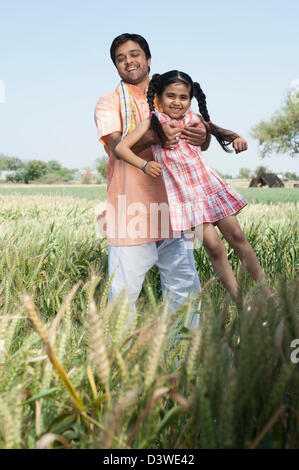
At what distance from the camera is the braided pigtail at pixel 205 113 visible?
245 cm

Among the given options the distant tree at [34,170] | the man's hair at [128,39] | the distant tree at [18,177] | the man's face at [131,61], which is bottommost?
the man's face at [131,61]

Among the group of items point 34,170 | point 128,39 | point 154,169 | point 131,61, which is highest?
point 34,170

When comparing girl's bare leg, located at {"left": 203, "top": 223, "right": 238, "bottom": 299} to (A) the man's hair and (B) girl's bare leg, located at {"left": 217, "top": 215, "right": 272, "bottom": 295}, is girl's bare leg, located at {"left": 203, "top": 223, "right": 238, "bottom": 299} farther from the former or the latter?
(A) the man's hair

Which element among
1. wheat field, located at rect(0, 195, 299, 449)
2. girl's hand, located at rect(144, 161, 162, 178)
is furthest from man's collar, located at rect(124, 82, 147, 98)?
wheat field, located at rect(0, 195, 299, 449)

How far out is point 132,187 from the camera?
2.30 m

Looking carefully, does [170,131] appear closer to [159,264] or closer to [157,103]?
[157,103]

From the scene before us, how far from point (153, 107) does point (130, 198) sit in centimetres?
48

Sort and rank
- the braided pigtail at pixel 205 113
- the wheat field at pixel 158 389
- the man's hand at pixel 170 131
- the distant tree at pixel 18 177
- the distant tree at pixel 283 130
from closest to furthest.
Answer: the wheat field at pixel 158 389
the man's hand at pixel 170 131
the braided pigtail at pixel 205 113
the distant tree at pixel 283 130
the distant tree at pixel 18 177

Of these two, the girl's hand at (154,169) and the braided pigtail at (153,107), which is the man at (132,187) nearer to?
the braided pigtail at (153,107)

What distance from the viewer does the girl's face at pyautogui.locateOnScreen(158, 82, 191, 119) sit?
7.33ft

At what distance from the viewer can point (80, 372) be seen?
806mm

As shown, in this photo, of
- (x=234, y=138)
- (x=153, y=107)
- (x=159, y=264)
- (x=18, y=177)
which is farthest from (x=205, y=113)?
(x=18, y=177)

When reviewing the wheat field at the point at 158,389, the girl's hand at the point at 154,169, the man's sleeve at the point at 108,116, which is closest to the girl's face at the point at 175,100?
the man's sleeve at the point at 108,116
